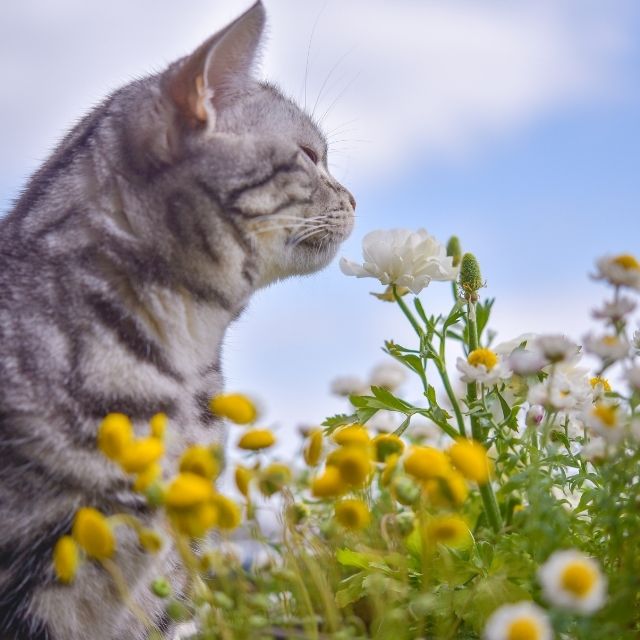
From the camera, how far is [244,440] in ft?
4.34

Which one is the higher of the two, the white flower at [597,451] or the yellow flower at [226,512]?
the white flower at [597,451]

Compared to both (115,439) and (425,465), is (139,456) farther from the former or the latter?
(425,465)

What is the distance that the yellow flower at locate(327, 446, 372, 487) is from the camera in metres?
1.17

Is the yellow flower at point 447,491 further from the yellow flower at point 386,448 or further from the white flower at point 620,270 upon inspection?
the white flower at point 620,270

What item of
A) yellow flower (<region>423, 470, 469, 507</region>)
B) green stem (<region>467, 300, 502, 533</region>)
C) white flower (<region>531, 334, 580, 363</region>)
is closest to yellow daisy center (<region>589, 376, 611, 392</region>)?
green stem (<region>467, 300, 502, 533</region>)

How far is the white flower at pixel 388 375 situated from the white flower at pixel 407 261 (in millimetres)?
406

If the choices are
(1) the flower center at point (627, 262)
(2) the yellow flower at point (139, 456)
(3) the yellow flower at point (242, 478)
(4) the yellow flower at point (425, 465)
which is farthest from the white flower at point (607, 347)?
(2) the yellow flower at point (139, 456)

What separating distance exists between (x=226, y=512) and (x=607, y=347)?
65cm

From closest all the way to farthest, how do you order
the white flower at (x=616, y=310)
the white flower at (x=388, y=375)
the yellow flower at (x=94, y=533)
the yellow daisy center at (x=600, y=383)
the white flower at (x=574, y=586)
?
the white flower at (x=574, y=586), the yellow flower at (x=94, y=533), the white flower at (x=616, y=310), the yellow daisy center at (x=600, y=383), the white flower at (x=388, y=375)

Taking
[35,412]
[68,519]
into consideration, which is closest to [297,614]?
[68,519]

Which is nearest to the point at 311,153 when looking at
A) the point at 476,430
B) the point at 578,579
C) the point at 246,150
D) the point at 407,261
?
the point at 246,150

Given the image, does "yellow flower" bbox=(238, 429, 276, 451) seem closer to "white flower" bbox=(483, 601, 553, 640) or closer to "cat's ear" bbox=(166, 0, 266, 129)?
"white flower" bbox=(483, 601, 553, 640)

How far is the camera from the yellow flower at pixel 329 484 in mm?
1194

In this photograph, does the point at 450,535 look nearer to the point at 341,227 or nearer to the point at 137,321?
the point at 137,321
